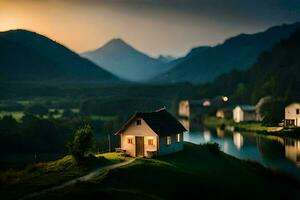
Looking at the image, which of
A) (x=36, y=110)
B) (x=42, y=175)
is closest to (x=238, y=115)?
(x=36, y=110)

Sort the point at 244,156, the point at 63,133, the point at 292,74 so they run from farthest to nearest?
the point at 292,74 < the point at 63,133 < the point at 244,156

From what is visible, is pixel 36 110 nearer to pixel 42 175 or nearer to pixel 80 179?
pixel 42 175

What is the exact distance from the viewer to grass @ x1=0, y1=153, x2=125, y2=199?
38438 mm

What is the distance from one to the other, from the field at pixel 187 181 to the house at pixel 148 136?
160cm

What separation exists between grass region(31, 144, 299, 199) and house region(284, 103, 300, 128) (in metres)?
58.3

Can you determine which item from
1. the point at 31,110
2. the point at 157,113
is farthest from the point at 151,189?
the point at 31,110

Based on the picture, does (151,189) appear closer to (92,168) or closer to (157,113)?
(92,168)

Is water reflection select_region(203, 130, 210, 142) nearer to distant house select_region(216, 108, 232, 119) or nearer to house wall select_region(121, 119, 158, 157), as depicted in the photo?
distant house select_region(216, 108, 232, 119)

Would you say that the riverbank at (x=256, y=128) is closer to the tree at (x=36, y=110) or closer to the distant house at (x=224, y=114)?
the distant house at (x=224, y=114)

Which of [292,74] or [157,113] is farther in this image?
[292,74]

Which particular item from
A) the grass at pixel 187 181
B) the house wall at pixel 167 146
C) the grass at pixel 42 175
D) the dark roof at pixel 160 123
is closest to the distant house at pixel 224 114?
the dark roof at pixel 160 123

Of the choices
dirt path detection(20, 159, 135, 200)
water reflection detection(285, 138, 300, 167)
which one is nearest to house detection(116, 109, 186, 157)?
dirt path detection(20, 159, 135, 200)

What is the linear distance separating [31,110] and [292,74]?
94.8m

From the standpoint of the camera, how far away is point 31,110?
542ft
